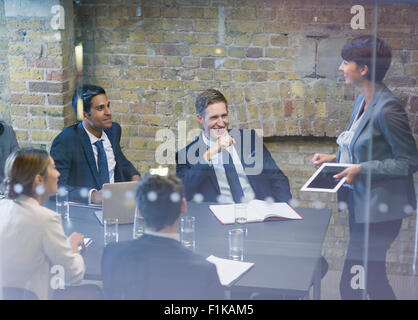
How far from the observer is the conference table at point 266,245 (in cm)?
254

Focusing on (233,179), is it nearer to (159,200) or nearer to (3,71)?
(159,200)

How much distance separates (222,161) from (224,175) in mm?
70

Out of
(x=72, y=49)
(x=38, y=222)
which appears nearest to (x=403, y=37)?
(x=72, y=49)

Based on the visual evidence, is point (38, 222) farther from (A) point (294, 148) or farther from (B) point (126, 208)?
(A) point (294, 148)

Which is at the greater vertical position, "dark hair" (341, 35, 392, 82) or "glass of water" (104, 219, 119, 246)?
"dark hair" (341, 35, 392, 82)

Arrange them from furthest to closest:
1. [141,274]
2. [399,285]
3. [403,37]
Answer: [399,285]
[403,37]
[141,274]

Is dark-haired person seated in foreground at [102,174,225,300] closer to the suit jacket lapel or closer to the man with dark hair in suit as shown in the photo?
the man with dark hair in suit

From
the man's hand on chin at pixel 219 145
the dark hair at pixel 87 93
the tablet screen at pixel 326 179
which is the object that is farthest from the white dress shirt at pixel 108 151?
the tablet screen at pixel 326 179

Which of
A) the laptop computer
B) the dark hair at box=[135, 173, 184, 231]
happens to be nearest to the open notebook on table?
the laptop computer

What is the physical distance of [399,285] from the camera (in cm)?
293

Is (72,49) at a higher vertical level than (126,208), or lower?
higher

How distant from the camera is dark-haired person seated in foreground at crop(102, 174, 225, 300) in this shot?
2391mm

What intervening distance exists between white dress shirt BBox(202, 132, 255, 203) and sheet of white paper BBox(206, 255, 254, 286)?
1.48 feet

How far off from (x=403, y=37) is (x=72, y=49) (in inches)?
59.1
